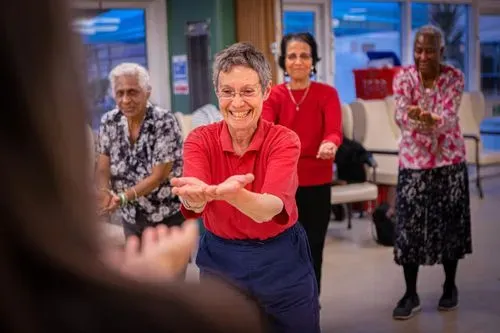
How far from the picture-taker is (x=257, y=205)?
2318 millimetres

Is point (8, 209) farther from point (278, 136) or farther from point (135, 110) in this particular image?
point (135, 110)

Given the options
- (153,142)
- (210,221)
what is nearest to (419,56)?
(153,142)

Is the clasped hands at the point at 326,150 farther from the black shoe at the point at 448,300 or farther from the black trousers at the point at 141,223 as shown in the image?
the black shoe at the point at 448,300

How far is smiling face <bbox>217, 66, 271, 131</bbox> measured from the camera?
2.56 meters

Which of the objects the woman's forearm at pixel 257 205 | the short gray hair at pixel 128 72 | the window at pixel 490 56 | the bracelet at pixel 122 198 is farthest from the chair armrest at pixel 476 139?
the woman's forearm at pixel 257 205

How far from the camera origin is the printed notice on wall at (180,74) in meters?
6.90

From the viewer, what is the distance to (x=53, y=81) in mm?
532

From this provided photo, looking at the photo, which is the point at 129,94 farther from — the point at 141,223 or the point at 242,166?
the point at 242,166

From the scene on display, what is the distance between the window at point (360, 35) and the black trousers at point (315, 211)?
197 inches

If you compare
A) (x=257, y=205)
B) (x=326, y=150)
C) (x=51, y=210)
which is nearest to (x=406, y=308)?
(x=326, y=150)

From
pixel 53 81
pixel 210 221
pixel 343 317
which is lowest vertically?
pixel 343 317

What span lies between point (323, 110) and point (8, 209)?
3336 mm

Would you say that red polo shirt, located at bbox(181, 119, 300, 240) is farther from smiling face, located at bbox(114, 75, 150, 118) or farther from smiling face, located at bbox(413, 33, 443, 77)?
smiling face, located at bbox(413, 33, 443, 77)

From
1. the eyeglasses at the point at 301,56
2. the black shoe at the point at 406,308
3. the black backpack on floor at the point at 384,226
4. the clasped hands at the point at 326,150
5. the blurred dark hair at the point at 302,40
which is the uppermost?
the blurred dark hair at the point at 302,40
